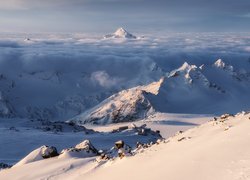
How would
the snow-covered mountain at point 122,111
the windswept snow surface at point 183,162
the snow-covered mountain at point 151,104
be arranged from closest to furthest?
1. the windswept snow surface at point 183,162
2. the snow-covered mountain at point 122,111
3. the snow-covered mountain at point 151,104

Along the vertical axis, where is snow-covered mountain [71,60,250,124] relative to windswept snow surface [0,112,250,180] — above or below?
below

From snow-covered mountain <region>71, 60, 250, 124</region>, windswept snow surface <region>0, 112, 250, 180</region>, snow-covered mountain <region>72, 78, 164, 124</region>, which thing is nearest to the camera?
windswept snow surface <region>0, 112, 250, 180</region>

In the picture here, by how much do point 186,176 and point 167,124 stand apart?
323ft

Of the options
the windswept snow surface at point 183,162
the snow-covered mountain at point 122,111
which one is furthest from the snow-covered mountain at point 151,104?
the windswept snow surface at point 183,162

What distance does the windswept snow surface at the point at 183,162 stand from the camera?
15.9m

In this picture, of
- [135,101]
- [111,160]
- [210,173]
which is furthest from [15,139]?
[135,101]

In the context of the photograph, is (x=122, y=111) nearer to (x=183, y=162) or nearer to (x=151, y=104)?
(x=151, y=104)

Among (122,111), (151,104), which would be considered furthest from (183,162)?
(151,104)

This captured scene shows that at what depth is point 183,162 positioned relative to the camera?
1739 centimetres

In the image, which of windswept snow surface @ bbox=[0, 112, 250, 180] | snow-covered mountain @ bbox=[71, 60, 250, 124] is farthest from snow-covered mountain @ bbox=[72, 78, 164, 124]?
windswept snow surface @ bbox=[0, 112, 250, 180]

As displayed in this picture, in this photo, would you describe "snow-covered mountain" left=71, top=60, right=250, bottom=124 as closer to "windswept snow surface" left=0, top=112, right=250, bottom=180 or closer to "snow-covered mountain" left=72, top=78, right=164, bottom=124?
"snow-covered mountain" left=72, top=78, right=164, bottom=124

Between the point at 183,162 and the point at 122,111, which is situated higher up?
the point at 183,162

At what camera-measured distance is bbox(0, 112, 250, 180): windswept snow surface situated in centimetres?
1586

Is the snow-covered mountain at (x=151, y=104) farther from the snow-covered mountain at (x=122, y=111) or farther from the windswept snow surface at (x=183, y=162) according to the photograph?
the windswept snow surface at (x=183, y=162)
